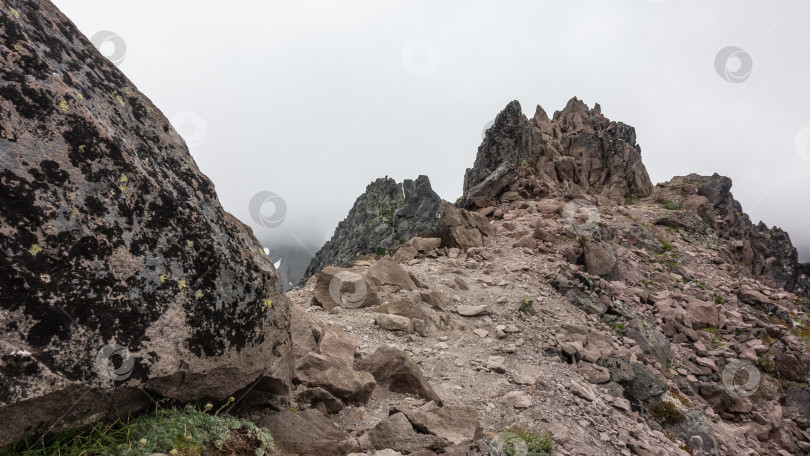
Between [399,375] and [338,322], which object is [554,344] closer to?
[399,375]

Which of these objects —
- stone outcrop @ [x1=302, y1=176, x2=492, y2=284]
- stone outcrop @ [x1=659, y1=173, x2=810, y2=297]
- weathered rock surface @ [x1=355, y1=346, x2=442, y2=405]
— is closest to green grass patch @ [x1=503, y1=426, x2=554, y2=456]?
weathered rock surface @ [x1=355, y1=346, x2=442, y2=405]

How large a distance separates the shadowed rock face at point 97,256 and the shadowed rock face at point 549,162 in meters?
22.9

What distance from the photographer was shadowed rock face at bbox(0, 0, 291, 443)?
11.1ft

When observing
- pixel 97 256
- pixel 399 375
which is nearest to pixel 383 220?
pixel 399 375

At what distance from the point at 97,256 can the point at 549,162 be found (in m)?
32.6

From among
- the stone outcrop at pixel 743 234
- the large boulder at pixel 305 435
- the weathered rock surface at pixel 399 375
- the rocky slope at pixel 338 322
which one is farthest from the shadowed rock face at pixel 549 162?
the large boulder at pixel 305 435

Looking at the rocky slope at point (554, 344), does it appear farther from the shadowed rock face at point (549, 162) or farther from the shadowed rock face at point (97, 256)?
the shadowed rock face at point (97, 256)

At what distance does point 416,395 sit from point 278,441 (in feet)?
9.99

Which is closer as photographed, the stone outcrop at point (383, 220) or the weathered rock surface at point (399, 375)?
the weathered rock surface at point (399, 375)

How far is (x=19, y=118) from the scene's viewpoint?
11.7 ft

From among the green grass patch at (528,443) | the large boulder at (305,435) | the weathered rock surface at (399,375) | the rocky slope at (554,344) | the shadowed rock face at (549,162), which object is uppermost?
the shadowed rock face at (549,162)

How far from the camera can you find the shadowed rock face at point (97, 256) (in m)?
3.37

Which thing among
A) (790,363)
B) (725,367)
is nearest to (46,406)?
(725,367)

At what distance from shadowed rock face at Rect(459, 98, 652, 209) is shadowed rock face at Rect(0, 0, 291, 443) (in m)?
22.9
